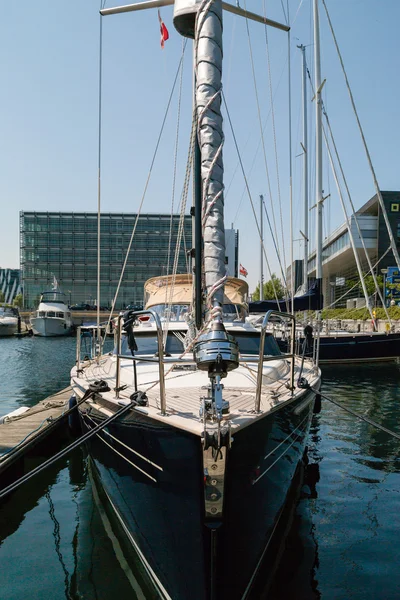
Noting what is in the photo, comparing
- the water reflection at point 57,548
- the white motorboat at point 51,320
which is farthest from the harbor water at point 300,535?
the white motorboat at point 51,320

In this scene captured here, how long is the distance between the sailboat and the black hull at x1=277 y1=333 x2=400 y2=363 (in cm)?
1698

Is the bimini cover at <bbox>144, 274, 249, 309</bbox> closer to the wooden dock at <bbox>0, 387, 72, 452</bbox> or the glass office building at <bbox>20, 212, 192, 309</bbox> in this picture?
the wooden dock at <bbox>0, 387, 72, 452</bbox>

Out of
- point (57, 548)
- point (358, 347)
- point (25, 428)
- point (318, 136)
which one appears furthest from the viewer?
point (358, 347)

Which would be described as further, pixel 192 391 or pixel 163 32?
pixel 163 32

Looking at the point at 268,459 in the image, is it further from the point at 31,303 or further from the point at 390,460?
the point at 31,303

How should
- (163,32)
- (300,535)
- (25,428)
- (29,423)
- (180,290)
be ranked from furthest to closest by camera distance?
1. (180,290)
2. (29,423)
3. (25,428)
4. (163,32)
5. (300,535)

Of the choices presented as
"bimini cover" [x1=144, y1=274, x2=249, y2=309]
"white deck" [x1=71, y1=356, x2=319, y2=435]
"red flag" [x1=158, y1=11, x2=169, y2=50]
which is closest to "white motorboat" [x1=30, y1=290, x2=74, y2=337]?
"bimini cover" [x1=144, y1=274, x2=249, y2=309]

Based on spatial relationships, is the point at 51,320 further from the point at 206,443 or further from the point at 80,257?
the point at 206,443

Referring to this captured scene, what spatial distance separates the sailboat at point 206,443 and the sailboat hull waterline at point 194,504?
0.03 ft

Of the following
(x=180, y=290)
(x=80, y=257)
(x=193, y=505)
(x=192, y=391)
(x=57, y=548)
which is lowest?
A: (x=57, y=548)

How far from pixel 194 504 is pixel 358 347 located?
2049 cm

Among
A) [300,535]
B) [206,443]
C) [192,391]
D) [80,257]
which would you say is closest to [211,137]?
[192,391]

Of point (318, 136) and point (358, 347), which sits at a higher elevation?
point (318, 136)

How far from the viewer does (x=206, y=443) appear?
4016 millimetres
